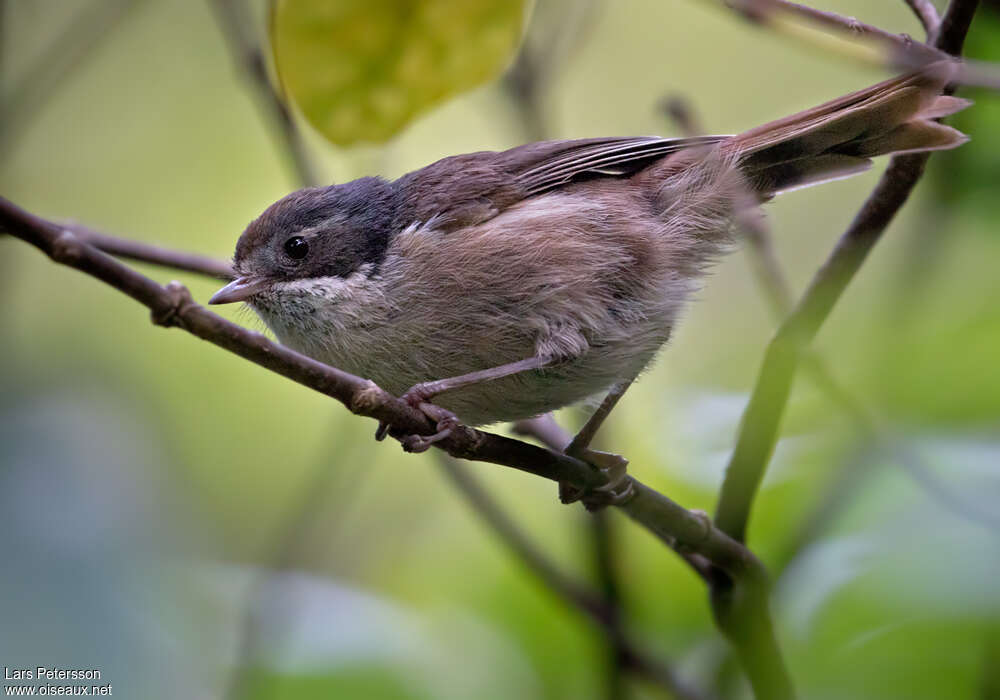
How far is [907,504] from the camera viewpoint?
2459 mm

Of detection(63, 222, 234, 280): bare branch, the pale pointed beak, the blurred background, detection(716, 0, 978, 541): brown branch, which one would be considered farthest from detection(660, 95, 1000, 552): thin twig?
detection(63, 222, 234, 280): bare branch

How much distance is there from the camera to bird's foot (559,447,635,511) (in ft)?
8.90

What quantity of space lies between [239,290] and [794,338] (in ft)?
5.96

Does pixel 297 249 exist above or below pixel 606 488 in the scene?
above


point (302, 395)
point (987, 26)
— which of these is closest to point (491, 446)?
point (987, 26)

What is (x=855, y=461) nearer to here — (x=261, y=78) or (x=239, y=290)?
(x=239, y=290)

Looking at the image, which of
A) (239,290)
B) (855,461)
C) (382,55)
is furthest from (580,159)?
(855,461)

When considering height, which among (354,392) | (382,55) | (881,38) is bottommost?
(354,392)

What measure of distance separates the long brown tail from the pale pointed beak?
67.3 inches

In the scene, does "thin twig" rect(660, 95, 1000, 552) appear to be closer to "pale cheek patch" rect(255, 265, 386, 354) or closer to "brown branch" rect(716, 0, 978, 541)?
"brown branch" rect(716, 0, 978, 541)

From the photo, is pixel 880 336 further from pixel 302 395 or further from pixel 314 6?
pixel 302 395

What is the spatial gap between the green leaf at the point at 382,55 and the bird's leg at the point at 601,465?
1.14m

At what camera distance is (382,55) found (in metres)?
2.96

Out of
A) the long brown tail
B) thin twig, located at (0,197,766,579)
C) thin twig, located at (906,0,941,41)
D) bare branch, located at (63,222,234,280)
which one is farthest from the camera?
bare branch, located at (63,222,234,280)
